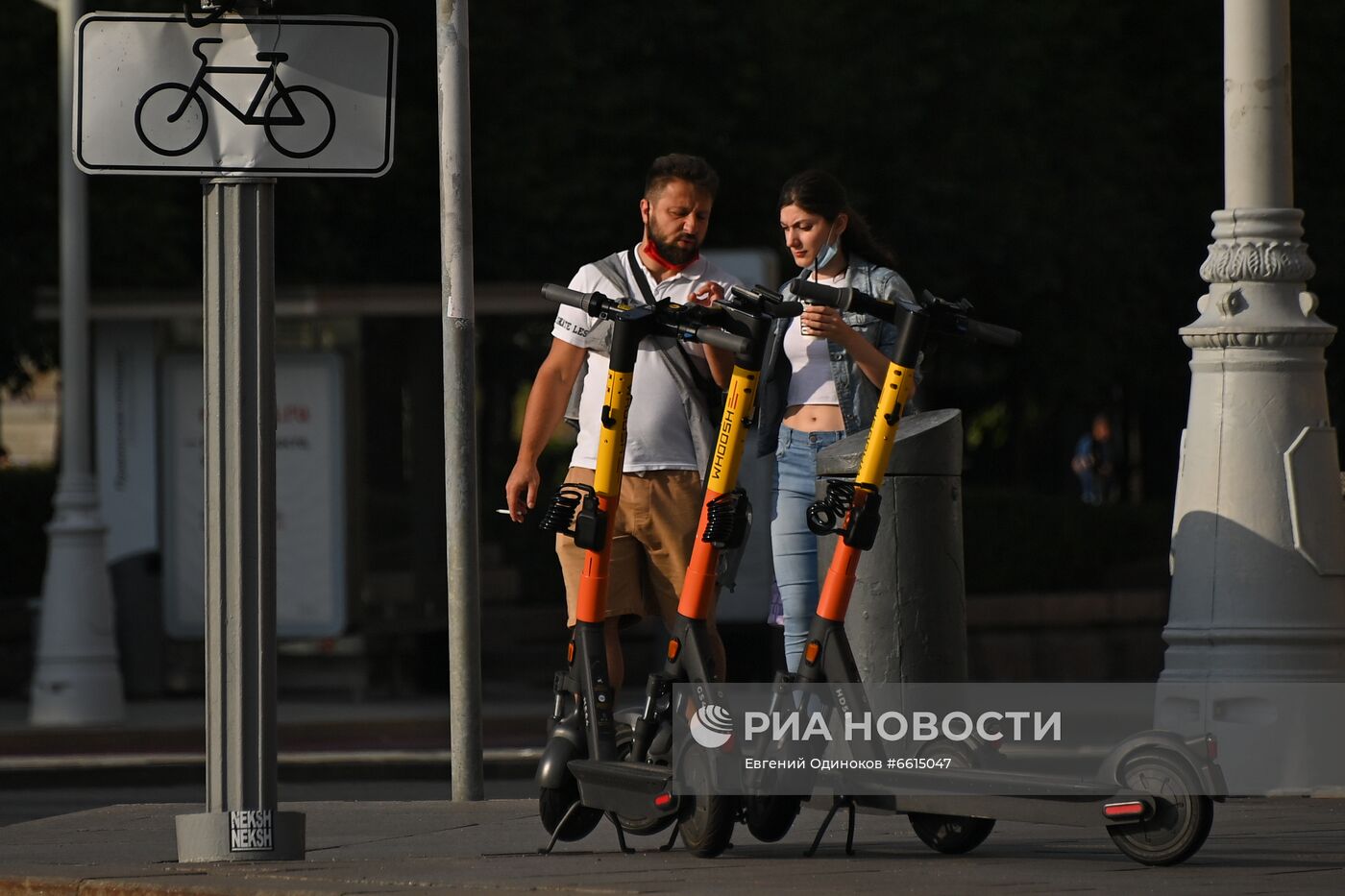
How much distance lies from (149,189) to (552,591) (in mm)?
5024

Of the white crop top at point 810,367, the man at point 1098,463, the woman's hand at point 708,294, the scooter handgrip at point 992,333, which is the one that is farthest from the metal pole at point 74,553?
the man at point 1098,463

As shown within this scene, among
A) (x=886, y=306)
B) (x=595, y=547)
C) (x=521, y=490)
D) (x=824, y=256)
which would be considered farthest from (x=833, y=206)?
(x=595, y=547)

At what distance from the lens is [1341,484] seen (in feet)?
27.5

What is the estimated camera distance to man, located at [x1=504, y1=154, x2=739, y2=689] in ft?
23.4

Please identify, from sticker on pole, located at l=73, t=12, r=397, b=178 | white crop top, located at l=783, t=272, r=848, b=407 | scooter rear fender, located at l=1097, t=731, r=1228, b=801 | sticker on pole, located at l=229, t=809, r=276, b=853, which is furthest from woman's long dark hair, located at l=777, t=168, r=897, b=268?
sticker on pole, located at l=229, t=809, r=276, b=853

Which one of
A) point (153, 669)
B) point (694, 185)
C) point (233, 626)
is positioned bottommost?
point (153, 669)

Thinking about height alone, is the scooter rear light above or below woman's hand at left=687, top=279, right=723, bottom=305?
below

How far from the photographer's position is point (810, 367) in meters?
7.31

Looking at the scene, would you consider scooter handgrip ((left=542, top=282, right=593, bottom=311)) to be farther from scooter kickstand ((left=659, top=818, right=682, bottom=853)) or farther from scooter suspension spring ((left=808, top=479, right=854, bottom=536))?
scooter kickstand ((left=659, top=818, right=682, bottom=853))

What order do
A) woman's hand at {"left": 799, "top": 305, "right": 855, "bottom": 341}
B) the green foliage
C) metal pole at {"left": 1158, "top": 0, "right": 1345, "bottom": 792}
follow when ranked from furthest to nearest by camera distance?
the green foliage, metal pole at {"left": 1158, "top": 0, "right": 1345, "bottom": 792}, woman's hand at {"left": 799, "top": 305, "right": 855, "bottom": 341}

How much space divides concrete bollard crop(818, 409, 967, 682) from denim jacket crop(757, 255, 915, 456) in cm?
18

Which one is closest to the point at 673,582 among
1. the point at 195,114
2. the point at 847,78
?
the point at 195,114

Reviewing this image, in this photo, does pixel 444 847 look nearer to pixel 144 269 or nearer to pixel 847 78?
pixel 144 269

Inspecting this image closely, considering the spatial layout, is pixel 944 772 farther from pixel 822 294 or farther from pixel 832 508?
pixel 822 294
